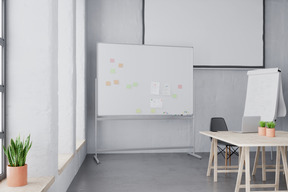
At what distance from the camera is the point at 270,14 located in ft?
18.7

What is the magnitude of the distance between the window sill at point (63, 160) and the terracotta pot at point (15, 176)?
71 cm

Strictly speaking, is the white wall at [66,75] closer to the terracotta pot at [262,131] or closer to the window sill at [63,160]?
the window sill at [63,160]

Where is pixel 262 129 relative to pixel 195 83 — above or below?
below

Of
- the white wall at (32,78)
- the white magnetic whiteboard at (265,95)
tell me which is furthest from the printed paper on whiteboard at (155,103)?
the white wall at (32,78)

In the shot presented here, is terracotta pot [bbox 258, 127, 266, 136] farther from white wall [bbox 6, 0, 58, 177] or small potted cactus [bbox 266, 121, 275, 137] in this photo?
white wall [bbox 6, 0, 58, 177]

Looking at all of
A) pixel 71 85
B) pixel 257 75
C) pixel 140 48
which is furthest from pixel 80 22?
pixel 257 75

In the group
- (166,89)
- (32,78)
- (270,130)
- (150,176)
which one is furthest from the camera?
(166,89)

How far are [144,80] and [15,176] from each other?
10.7 ft

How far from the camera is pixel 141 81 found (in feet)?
16.1

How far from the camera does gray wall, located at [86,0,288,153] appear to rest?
208 inches

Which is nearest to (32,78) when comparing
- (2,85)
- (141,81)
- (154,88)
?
(2,85)

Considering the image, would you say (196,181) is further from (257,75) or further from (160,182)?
(257,75)

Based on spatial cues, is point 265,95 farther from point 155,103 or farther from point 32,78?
point 32,78

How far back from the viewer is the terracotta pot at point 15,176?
6.29 ft
